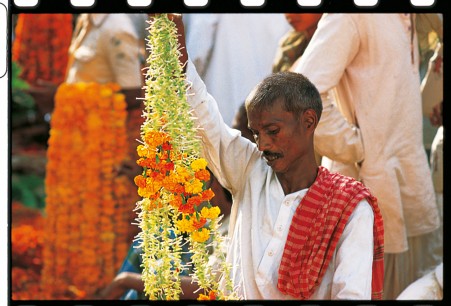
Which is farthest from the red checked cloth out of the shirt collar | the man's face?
the shirt collar

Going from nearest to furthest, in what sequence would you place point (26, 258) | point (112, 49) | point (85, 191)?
point (85, 191) → point (26, 258) → point (112, 49)

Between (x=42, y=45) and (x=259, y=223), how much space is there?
14.4 ft

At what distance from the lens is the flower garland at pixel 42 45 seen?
7535 mm

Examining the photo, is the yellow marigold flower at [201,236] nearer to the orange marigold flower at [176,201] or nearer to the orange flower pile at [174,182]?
the orange flower pile at [174,182]

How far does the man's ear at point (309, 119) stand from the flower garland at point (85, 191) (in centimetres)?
290

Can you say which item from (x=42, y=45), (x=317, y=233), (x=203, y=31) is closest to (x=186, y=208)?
(x=317, y=233)

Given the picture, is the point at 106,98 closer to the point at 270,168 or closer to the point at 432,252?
the point at 432,252

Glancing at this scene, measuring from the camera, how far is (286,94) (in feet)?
11.4

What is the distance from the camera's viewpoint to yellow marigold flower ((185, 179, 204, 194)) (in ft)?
11.0

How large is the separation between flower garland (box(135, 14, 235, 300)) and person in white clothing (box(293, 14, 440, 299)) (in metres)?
1.32

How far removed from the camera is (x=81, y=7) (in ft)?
13.0

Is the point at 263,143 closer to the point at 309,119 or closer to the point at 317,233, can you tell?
the point at 309,119

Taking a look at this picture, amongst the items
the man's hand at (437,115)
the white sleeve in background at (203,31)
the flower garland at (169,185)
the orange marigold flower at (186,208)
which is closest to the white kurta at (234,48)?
the white sleeve in background at (203,31)
